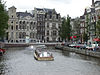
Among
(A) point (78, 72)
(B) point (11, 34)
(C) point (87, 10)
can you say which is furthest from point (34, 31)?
(A) point (78, 72)

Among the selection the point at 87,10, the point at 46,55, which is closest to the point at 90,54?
the point at 46,55

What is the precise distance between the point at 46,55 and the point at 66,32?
5302 cm

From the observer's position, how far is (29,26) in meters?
122

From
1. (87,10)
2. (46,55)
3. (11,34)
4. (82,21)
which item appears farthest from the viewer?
(11,34)

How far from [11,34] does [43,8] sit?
81.2 ft

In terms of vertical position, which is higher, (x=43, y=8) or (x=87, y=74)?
(x=43, y=8)

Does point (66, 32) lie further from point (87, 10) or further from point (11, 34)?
point (11, 34)

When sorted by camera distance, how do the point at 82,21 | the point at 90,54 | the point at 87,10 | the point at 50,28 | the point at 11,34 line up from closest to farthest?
the point at 90,54 < the point at 87,10 < the point at 82,21 < the point at 11,34 < the point at 50,28

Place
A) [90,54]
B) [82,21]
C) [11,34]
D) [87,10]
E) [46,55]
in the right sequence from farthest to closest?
[11,34] < [82,21] < [87,10] < [90,54] < [46,55]

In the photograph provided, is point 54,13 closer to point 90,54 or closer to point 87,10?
point 87,10

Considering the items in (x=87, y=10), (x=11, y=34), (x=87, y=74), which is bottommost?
(x=87, y=74)

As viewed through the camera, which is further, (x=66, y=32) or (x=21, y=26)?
(x=21, y=26)

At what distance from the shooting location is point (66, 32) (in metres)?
101

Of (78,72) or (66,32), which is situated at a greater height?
(66,32)
